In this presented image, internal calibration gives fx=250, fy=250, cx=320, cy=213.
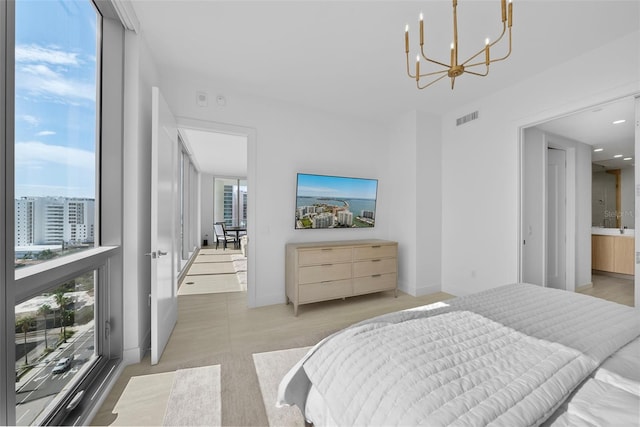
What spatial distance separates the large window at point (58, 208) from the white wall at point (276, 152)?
1.02 m

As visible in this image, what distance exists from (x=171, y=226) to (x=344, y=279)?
82.1 inches

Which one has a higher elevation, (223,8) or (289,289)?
(223,8)

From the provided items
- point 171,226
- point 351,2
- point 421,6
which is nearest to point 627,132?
point 421,6

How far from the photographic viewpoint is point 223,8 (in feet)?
6.23

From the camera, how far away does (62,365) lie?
4.82ft

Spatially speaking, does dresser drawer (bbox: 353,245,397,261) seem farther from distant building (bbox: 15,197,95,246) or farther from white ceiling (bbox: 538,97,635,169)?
distant building (bbox: 15,197,95,246)

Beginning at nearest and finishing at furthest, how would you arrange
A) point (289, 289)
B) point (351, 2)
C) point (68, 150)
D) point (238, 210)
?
point (68, 150)
point (351, 2)
point (289, 289)
point (238, 210)

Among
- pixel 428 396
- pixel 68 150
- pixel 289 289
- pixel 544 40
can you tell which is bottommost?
pixel 289 289

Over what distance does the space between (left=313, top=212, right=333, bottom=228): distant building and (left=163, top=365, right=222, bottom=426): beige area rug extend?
2.08 m

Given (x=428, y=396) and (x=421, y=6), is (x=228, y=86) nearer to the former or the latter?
(x=421, y=6)

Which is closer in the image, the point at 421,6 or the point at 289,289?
the point at 421,6

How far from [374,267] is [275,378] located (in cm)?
202

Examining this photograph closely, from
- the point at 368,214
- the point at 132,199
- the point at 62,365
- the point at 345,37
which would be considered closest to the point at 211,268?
the point at 368,214

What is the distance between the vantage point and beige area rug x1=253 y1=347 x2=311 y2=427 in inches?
57.4
